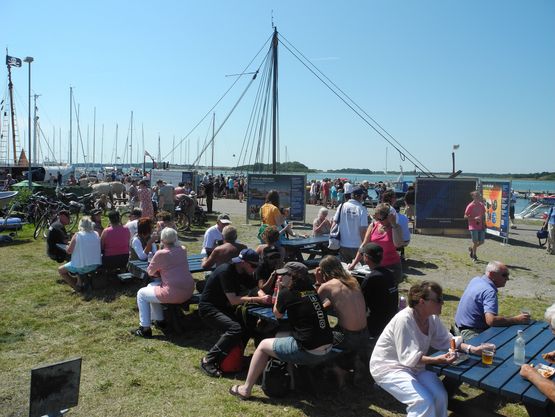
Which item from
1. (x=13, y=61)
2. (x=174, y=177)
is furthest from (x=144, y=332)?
(x=13, y=61)

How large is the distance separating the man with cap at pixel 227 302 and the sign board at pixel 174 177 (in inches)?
639

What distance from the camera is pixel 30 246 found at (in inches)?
433

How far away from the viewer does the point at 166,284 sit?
5395mm

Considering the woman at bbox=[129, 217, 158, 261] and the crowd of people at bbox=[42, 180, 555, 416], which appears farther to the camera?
the woman at bbox=[129, 217, 158, 261]

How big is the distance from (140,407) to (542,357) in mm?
3185

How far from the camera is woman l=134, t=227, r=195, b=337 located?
5.37m

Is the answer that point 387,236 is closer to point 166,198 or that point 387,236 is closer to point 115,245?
point 115,245

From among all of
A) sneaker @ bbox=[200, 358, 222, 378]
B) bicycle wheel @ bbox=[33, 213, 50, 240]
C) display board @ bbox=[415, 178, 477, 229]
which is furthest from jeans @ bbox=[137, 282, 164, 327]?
display board @ bbox=[415, 178, 477, 229]

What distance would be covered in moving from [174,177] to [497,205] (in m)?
13.2

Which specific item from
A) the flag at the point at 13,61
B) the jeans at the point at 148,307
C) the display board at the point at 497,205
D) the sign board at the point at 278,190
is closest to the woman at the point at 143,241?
the jeans at the point at 148,307

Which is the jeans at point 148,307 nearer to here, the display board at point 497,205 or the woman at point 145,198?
the woman at point 145,198

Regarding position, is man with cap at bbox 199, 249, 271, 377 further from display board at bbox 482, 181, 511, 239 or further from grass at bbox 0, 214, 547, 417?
display board at bbox 482, 181, 511, 239

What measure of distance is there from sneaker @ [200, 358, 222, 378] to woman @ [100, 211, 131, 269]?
3223 millimetres

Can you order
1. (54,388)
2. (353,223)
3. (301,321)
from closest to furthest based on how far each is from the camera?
1. (54,388)
2. (301,321)
3. (353,223)
